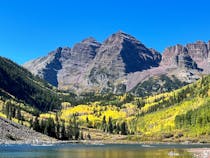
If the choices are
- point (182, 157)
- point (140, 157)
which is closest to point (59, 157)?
point (140, 157)

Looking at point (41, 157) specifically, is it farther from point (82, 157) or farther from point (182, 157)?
point (182, 157)

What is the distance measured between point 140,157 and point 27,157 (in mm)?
29240

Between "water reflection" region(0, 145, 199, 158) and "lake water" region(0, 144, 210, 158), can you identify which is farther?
"lake water" region(0, 144, 210, 158)

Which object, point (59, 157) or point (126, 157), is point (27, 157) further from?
point (126, 157)

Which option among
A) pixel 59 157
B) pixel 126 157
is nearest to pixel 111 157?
pixel 126 157

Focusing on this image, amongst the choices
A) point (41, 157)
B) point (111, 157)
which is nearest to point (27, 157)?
point (41, 157)

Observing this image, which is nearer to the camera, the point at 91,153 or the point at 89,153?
the point at 89,153

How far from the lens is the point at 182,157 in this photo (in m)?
106

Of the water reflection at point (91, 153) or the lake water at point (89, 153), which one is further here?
the lake water at point (89, 153)

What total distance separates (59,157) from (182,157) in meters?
31.6

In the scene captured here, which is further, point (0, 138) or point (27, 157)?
point (0, 138)

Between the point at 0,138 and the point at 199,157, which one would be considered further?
the point at 0,138

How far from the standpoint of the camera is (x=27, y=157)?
106375mm

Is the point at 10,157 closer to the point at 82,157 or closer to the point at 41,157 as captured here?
the point at 41,157
